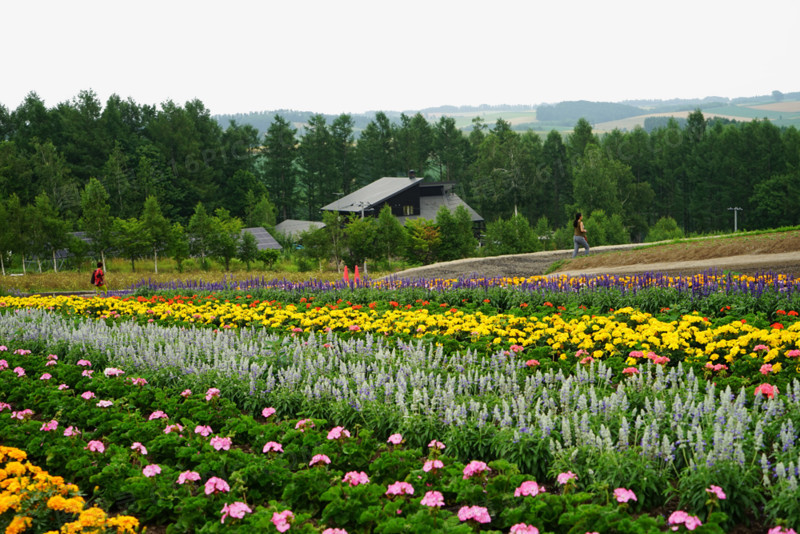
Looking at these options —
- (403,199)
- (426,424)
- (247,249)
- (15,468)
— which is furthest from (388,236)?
(15,468)

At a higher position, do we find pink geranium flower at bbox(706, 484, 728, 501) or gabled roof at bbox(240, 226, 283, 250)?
pink geranium flower at bbox(706, 484, 728, 501)

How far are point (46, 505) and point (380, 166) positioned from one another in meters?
75.1

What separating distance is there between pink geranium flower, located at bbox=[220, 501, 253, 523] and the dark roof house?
48.6 m

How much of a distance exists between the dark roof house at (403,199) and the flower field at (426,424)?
43.5 metres

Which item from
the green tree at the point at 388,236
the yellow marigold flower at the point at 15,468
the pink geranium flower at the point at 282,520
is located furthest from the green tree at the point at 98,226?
the pink geranium flower at the point at 282,520

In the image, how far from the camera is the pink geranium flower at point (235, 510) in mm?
4738

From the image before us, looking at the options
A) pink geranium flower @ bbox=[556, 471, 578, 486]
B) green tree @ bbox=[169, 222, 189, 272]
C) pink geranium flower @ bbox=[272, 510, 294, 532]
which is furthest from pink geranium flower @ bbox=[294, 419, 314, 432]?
green tree @ bbox=[169, 222, 189, 272]

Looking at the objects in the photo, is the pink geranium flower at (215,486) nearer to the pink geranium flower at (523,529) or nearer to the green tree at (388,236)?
the pink geranium flower at (523,529)

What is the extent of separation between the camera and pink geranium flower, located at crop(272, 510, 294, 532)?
4457mm

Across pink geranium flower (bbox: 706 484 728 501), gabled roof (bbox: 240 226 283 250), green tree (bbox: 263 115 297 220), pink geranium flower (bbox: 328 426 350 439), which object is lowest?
gabled roof (bbox: 240 226 283 250)

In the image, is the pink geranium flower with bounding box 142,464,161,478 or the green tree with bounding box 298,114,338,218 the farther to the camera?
the green tree with bounding box 298,114,338,218

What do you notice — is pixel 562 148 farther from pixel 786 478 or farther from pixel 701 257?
pixel 786 478

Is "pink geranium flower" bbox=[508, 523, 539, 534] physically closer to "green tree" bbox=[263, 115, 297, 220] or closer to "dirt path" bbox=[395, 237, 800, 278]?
"dirt path" bbox=[395, 237, 800, 278]

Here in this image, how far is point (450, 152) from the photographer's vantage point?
263ft
